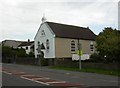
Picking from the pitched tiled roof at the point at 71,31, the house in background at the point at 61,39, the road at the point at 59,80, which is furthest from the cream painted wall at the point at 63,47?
the road at the point at 59,80

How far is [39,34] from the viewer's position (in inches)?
2255

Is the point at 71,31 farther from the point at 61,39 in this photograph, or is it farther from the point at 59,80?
the point at 59,80

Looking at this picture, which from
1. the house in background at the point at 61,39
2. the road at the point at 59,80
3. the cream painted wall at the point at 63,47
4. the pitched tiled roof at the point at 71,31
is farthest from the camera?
the pitched tiled roof at the point at 71,31

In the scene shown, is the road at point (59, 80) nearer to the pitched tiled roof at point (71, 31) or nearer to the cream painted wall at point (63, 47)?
the cream painted wall at point (63, 47)

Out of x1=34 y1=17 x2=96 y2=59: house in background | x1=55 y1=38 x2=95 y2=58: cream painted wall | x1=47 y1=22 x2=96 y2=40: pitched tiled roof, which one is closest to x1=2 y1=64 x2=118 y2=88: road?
x1=34 y1=17 x2=96 y2=59: house in background

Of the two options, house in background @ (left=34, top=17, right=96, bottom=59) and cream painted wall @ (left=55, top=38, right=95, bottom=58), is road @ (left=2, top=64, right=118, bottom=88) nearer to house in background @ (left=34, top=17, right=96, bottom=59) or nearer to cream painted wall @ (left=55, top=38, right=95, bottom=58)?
house in background @ (left=34, top=17, right=96, bottom=59)

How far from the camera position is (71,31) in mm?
57844

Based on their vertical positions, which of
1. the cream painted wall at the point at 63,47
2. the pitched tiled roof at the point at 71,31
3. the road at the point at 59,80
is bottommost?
the road at the point at 59,80

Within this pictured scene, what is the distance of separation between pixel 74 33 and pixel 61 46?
5.73 meters

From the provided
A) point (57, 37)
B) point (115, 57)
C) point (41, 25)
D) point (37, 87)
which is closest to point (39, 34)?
point (41, 25)

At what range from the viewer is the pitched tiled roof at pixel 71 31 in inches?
2148

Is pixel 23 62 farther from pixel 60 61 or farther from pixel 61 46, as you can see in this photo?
pixel 60 61

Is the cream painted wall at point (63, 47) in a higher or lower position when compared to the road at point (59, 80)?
higher

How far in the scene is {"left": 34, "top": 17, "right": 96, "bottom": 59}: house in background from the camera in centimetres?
5269
